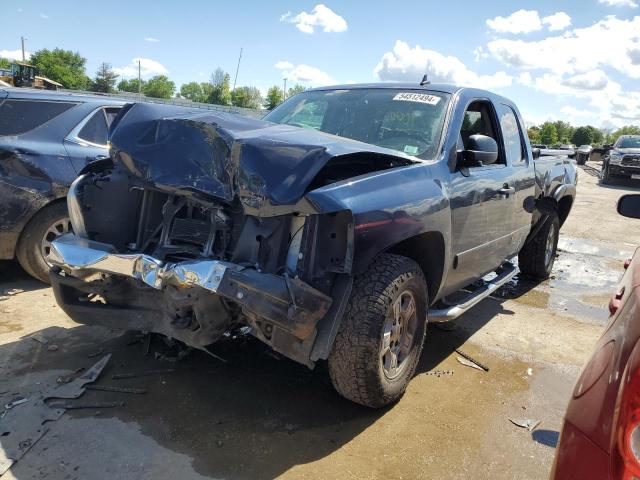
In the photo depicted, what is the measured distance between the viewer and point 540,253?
641 centimetres

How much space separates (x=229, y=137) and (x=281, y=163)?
15.1 inches

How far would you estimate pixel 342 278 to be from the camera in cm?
281

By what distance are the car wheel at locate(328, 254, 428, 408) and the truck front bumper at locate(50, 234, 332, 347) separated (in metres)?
0.28

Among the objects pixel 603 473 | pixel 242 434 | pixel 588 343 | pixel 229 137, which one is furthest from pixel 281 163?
pixel 588 343

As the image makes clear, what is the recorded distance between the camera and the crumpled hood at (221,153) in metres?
2.65

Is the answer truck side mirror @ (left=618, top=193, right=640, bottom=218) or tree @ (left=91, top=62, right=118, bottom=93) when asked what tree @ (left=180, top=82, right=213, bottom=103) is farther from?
truck side mirror @ (left=618, top=193, right=640, bottom=218)

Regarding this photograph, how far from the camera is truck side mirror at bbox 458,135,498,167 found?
3.68 meters

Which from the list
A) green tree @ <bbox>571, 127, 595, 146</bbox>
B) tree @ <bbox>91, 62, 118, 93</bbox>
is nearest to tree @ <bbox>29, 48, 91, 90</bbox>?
tree @ <bbox>91, 62, 118, 93</bbox>

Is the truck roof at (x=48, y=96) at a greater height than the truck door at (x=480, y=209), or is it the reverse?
the truck roof at (x=48, y=96)

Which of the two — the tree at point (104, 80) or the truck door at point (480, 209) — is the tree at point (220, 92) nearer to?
the tree at point (104, 80)

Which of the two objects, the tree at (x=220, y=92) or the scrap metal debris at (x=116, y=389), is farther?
the tree at (x=220, y=92)

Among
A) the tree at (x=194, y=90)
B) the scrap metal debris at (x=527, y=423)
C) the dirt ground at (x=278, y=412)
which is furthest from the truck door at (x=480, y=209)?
the tree at (x=194, y=90)

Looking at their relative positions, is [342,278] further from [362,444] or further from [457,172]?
[457,172]

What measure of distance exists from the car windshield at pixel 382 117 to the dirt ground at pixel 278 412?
1.71m
